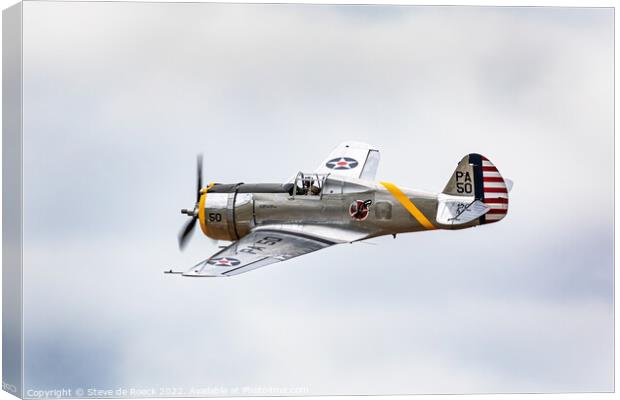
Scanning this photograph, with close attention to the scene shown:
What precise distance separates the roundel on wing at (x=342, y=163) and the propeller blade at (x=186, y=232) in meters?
2.21

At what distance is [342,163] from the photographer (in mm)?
17141

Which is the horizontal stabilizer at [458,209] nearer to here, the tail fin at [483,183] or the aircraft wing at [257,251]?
the tail fin at [483,183]

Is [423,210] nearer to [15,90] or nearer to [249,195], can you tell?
[249,195]

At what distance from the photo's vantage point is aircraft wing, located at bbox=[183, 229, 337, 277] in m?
14.0

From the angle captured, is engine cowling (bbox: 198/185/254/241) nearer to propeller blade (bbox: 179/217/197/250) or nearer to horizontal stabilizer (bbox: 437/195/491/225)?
propeller blade (bbox: 179/217/197/250)

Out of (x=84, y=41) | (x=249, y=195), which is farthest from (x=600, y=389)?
(x=84, y=41)

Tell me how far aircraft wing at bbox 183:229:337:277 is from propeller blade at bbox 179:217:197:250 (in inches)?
23.5

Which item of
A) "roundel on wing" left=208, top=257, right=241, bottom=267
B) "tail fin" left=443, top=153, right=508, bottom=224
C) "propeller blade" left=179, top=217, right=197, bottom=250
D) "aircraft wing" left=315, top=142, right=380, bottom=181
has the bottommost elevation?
"roundel on wing" left=208, top=257, right=241, bottom=267

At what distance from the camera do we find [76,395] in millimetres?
13336

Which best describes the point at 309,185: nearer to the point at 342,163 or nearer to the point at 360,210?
the point at 360,210

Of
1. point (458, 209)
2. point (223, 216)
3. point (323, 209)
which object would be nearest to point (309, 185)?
point (323, 209)

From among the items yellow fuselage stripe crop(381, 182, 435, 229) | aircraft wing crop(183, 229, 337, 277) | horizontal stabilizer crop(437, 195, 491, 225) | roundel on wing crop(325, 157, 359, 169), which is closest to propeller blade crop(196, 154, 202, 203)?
aircraft wing crop(183, 229, 337, 277)

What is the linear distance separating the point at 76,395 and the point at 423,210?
4.96 meters

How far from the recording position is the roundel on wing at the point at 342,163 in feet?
56.1
